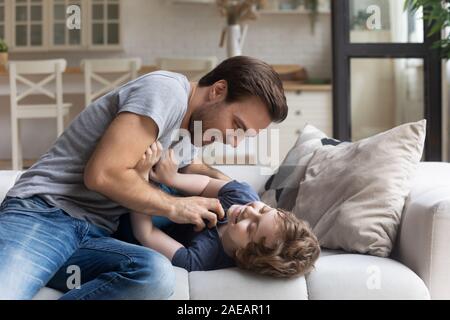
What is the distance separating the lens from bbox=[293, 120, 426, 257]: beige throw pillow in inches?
76.0

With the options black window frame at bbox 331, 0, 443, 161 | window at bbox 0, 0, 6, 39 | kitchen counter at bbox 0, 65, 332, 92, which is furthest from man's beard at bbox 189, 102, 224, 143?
window at bbox 0, 0, 6, 39

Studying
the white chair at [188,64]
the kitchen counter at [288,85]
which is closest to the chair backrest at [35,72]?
the kitchen counter at [288,85]

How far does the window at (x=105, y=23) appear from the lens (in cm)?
623

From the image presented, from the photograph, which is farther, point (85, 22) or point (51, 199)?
point (85, 22)

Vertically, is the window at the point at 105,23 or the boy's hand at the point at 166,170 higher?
the window at the point at 105,23

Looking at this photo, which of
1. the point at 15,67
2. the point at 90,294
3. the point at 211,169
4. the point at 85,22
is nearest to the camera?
the point at 90,294

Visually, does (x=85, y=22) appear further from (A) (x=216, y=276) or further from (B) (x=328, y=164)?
(A) (x=216, y=276)

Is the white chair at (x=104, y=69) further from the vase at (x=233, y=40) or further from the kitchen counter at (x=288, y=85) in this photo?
the vase at (x=233, y=40)

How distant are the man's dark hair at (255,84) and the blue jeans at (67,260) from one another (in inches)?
18.4

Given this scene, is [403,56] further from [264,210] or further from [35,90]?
[264,210]

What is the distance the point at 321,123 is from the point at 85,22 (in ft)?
7.41

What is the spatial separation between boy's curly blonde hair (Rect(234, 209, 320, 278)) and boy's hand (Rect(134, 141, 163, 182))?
300 millimetres
